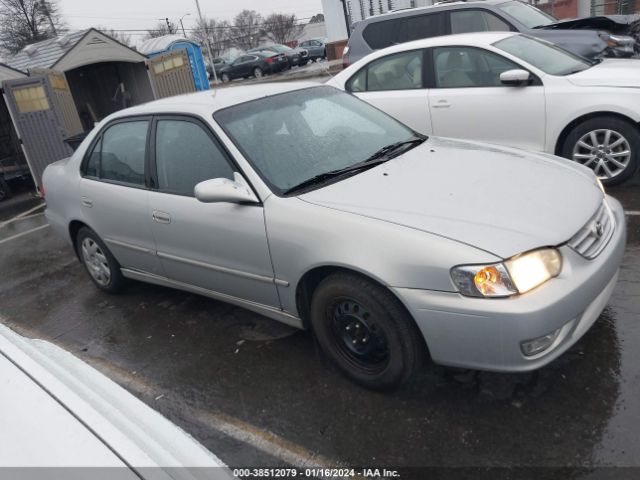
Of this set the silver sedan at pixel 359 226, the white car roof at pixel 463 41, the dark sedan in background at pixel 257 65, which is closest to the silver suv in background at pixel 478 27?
the white car roof at pixel 463 41

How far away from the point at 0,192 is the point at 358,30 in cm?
749

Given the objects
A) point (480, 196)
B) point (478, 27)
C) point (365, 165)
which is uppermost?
point (478, 27)

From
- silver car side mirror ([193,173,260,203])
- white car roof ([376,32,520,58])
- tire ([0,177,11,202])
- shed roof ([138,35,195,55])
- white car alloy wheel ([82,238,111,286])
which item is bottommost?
tire ([0,177,11,202])

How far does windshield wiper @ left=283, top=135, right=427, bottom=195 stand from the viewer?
10.1ft

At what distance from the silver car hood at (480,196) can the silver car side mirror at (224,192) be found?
341 millimetres

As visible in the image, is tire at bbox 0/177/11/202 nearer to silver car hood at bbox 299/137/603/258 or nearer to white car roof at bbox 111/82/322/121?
white car roof at bbox 111/82/322/121

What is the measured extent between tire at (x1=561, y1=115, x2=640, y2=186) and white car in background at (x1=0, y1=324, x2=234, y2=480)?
467cm

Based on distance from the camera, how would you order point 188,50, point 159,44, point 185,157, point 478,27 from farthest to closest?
1. point 159,44
2. point 188,50
3. point 478,27
4. point 185,157

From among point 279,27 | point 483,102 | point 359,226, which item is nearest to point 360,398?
point 359,226

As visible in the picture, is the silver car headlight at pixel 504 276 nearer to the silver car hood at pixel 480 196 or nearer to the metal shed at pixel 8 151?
the silver car hood at pixel 480 196

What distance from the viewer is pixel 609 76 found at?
499 cm

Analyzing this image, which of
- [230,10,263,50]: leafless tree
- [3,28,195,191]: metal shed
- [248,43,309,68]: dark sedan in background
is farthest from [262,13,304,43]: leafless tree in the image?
[3,28,195,191]: metal shed

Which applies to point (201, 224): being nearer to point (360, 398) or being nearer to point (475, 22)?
point (360, 398)

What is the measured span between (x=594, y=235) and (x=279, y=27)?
7348 centimetres
